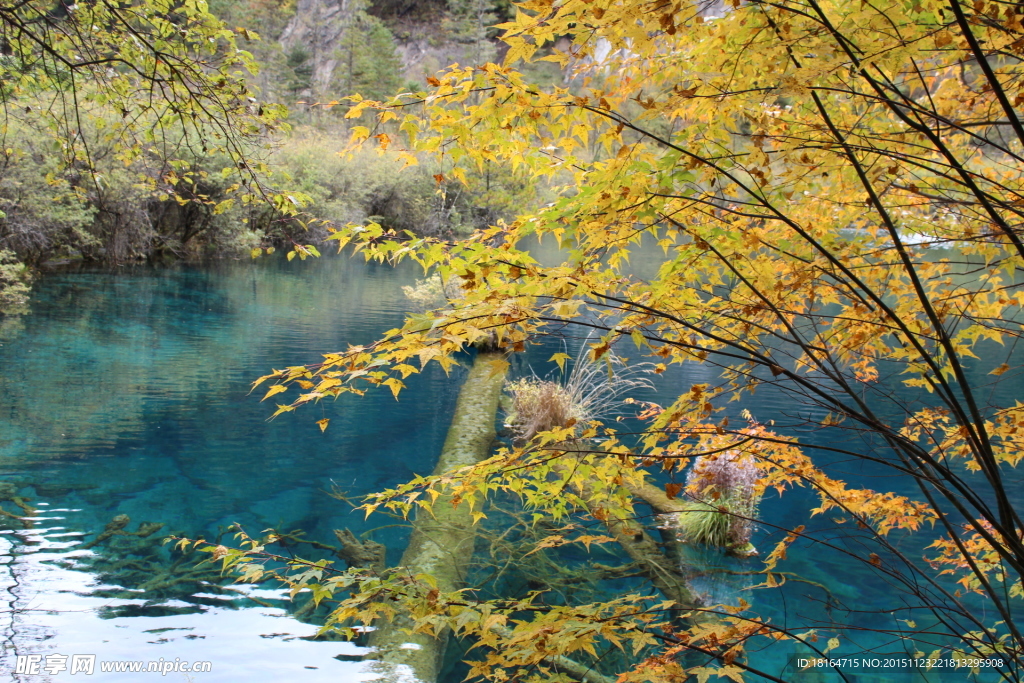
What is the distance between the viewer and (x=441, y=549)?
4633 mm

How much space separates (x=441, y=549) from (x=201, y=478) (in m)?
2.58

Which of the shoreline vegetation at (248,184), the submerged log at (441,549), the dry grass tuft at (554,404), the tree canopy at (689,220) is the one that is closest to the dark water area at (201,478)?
the submerged log at (441,549)

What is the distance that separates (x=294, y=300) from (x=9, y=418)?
894 cm

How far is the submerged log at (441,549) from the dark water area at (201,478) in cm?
18

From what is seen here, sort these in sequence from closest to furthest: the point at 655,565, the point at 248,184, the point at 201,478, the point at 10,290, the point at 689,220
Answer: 1. the point at 689,220
2. the point at 248,184
3. the point at 655,565
4. the point at 201,478
5. the point at 10,290

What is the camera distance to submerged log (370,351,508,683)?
3438mm

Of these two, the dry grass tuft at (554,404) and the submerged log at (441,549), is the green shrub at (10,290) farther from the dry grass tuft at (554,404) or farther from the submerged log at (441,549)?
the dry grass tuft at (554,404)

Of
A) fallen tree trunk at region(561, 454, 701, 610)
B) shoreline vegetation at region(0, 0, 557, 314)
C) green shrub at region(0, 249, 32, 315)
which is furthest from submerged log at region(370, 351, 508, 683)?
green shrub at region(0, 249, 32, 315)

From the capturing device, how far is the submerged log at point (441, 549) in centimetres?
344

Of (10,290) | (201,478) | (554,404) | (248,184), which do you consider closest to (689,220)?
(248,184)

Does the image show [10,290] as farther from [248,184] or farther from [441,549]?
[441,549]

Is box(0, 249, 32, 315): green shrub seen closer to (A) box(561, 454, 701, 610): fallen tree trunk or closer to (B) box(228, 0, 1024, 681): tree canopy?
(A) box(561, 454, 701, 610): fallen tree trunk

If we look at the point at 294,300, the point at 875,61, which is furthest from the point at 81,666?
the point at 294,300

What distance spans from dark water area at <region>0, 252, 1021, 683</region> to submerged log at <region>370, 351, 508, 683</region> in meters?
0.18
